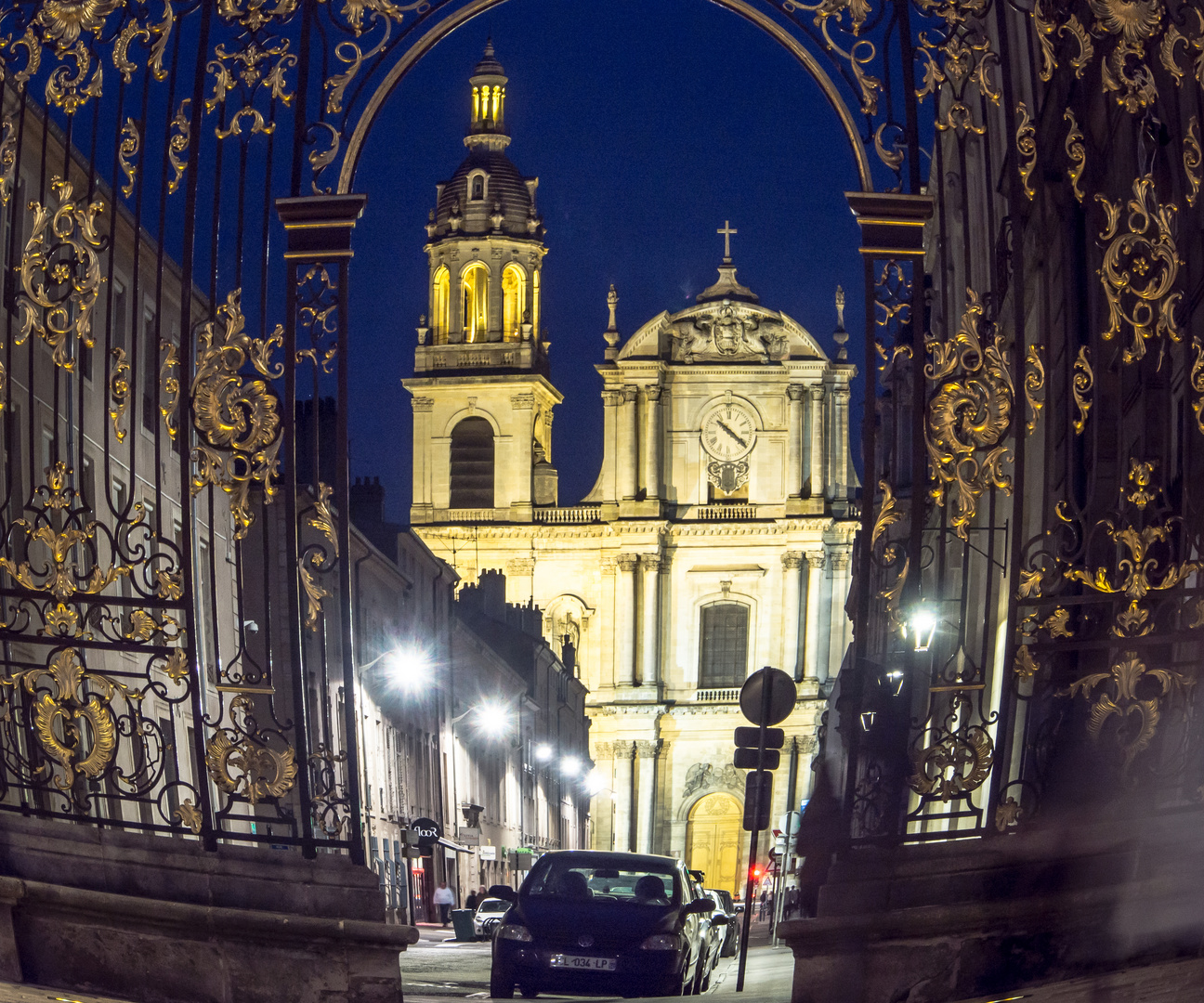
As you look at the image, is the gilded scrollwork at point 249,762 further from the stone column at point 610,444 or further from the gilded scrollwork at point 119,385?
the stone column at point 610,444

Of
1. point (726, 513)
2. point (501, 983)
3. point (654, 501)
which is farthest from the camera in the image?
point (726, 513)

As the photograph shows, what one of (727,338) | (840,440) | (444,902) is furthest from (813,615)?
(444,902)

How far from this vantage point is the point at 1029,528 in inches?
568

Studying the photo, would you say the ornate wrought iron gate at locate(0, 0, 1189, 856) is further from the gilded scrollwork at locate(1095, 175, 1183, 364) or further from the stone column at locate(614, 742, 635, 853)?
the stone column at locate(614, 742, 635, 853)

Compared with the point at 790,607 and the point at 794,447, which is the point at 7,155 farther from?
the point at 794,447

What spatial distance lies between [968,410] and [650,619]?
49.2 metres

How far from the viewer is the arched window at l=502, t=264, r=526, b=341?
54781 mm

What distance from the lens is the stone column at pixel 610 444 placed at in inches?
2202

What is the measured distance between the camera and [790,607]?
5591 centimetres

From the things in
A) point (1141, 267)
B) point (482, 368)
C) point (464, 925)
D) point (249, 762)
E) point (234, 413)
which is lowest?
point (464, 925)

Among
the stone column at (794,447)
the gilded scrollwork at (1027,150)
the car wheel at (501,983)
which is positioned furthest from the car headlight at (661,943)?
the stone column at (794,447)

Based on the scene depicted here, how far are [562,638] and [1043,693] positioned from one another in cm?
4837

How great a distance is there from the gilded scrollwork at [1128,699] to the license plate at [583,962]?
4113 millimetres

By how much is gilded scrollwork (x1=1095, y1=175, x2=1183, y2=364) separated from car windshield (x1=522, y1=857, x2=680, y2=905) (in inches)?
199
